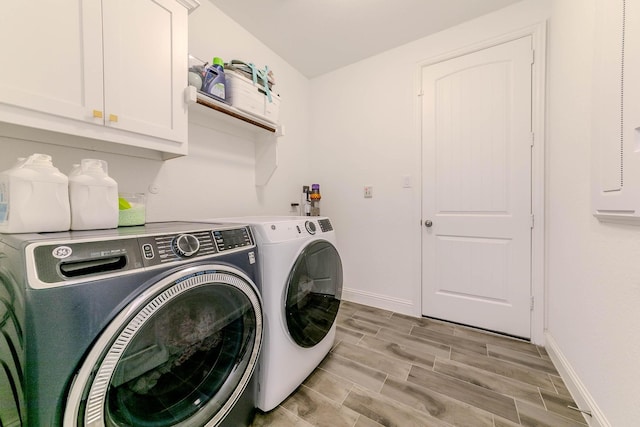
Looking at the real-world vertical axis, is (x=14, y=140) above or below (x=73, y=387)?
above

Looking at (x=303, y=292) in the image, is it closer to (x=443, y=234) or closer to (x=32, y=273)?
(x=32, y=273)

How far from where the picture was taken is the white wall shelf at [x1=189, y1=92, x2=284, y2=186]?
1.42 m

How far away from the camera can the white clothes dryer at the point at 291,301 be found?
1081 millimetres

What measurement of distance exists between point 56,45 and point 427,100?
90.6 inches

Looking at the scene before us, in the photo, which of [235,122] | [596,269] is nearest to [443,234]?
[596,269]

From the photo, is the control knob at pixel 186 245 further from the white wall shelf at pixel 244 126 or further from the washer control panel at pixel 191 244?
the white wall shelf at pixel 244 126

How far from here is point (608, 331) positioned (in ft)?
3.08

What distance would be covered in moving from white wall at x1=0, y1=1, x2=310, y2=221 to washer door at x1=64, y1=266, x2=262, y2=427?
899mm

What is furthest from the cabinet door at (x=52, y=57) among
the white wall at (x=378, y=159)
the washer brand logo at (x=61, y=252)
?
the white wall at (x=378, y=159)

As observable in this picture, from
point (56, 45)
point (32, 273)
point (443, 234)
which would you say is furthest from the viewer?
point (443, 234)

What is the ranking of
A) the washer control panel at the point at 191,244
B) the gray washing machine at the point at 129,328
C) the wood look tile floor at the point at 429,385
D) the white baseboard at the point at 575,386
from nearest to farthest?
1. the gray washing machine at the point at 129,328
2. the washer control panel at the point at 191,244
3. the white baseboard at the point at 575,386
4. the wood look tile floor at the point at 429,385

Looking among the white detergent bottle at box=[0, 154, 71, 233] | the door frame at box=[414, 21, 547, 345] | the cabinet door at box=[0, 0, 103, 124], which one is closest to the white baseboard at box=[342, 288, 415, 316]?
the door frame at box=[414, 21, 547, 345]

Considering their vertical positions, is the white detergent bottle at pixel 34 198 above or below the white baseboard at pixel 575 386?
above

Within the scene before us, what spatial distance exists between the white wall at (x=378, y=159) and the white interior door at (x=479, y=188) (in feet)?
0.41
